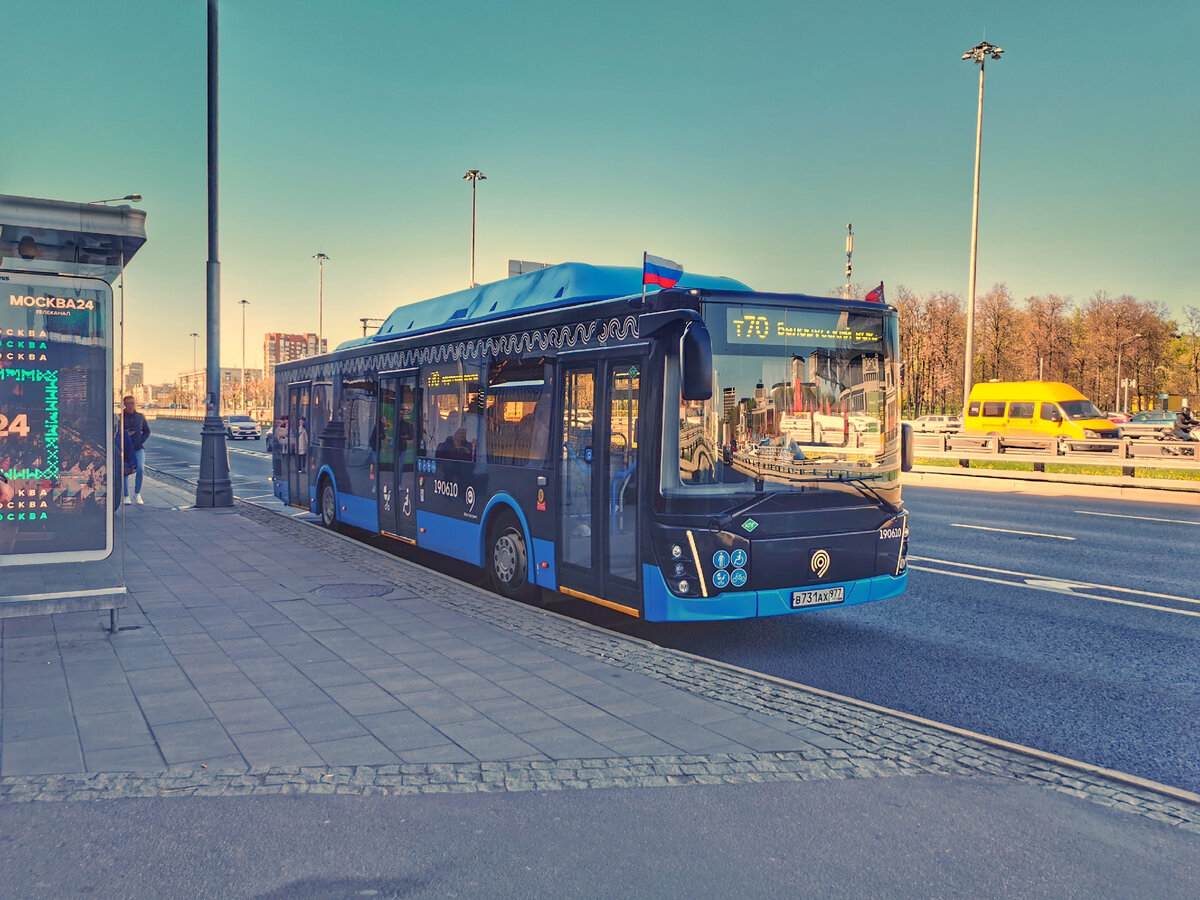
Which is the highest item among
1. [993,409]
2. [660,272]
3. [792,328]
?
[660,272]

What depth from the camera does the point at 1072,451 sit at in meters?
26.1

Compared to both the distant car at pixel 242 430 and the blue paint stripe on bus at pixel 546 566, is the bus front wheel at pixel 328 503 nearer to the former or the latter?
the blue paint stripe on bus at pixel 546 566

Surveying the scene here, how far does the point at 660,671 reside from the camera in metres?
6.71

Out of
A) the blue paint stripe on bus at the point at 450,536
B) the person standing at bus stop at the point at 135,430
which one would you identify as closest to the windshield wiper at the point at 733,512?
the blue paint stripe on bus at the point at 450,536

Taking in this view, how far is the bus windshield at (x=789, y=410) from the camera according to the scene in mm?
7125

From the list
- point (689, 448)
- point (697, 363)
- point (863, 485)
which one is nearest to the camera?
point (697, 363)

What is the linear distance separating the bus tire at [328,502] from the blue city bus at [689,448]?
5486mm

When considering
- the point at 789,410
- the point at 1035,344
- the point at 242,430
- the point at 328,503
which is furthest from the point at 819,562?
the point at 1035,344

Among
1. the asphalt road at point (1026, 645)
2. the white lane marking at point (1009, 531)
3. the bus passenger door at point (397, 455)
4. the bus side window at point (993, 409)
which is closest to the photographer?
the asphalt road at point (1026, 645)

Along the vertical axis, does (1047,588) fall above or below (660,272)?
below

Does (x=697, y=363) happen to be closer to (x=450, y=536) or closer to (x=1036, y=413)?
(x=450, y=536)

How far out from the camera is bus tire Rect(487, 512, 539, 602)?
9.30 m

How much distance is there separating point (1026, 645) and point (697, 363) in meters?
3.69

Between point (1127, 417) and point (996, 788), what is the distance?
2576 inches
